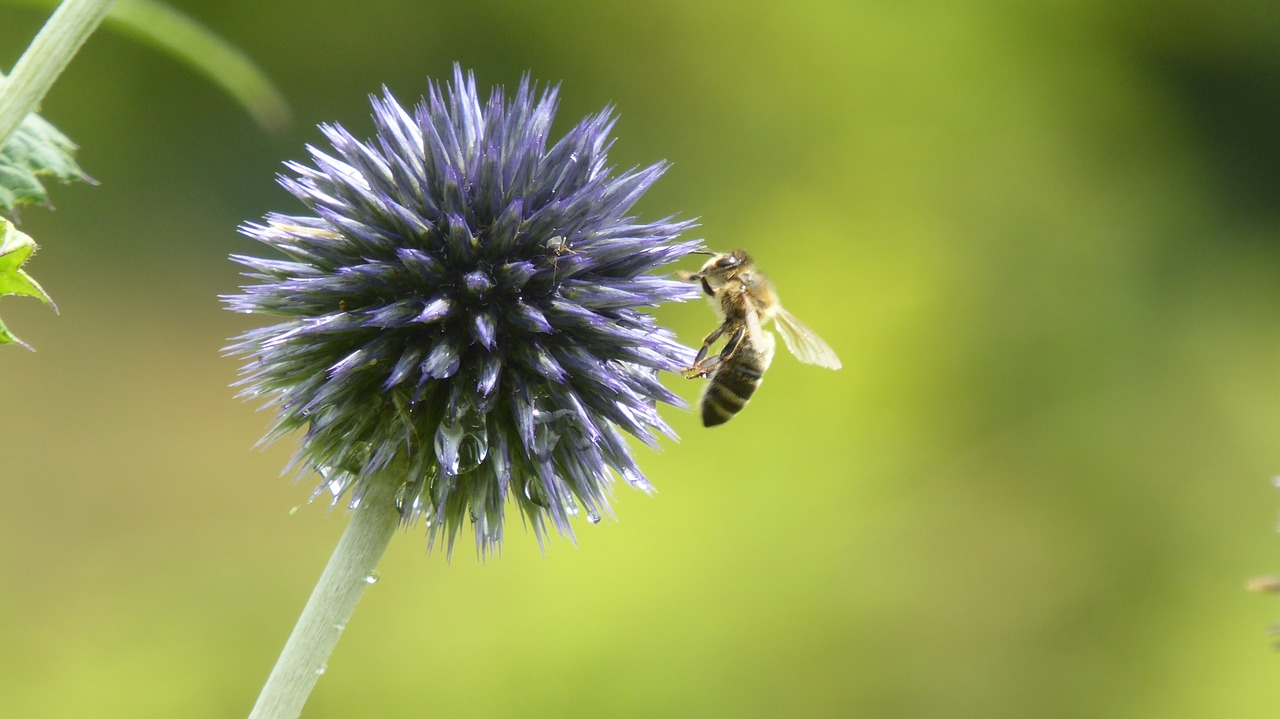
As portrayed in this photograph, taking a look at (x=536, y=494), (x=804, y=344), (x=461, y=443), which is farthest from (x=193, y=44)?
(x=804, y=344)

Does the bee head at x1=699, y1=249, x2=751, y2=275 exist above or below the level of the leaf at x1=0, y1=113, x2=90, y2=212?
above

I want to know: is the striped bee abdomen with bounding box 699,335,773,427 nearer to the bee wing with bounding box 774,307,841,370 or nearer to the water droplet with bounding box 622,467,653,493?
the bee wing with bounding box 774,307,841,370

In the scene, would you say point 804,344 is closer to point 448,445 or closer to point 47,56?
point 448,445

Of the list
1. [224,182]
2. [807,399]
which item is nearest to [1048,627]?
[807,399]

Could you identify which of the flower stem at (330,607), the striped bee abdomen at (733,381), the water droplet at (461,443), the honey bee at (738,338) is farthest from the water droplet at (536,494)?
the striped bee abdomen at (733,381)

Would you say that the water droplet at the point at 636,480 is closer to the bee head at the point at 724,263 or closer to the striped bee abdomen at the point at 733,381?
the striped bee abdomen at the point at 733,381

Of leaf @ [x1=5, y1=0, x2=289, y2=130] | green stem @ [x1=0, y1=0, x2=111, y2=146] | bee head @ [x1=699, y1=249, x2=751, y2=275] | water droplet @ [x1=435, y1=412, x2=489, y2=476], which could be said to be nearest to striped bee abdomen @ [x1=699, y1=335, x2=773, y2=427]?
bee head @ [x1=699, y1=249, x2=751, y2=275]

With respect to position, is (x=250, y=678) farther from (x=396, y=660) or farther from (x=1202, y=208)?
(x=1202, y=208)
